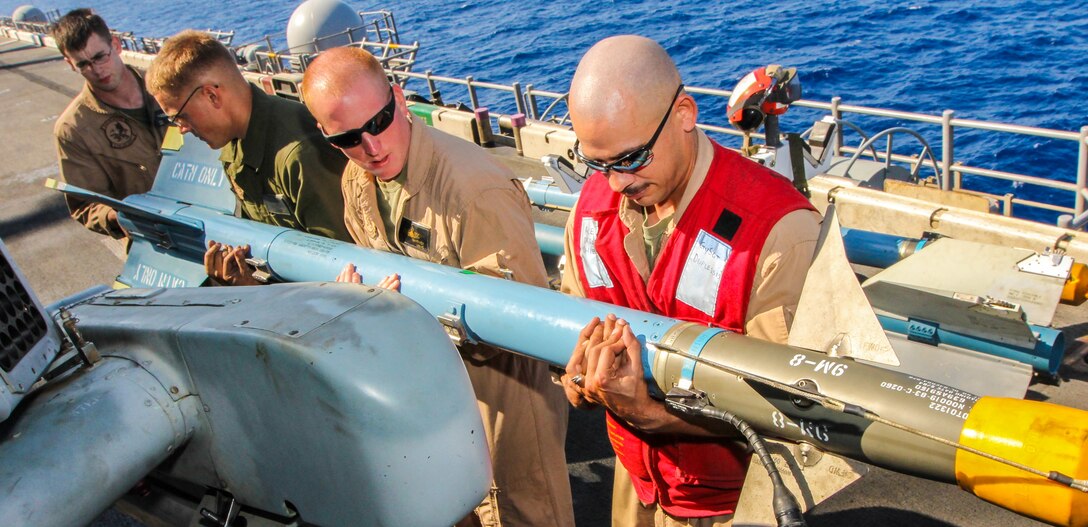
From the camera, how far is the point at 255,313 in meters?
2.08

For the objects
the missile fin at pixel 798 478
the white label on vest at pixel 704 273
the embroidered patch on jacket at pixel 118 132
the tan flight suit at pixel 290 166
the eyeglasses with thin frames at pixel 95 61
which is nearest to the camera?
the missile fin at pixel 798 478

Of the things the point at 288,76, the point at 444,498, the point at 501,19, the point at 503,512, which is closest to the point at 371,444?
the point at 444,498

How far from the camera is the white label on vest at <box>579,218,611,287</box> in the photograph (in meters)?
3.04

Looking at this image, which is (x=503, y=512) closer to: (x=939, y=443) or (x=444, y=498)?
(x=444, y=498)

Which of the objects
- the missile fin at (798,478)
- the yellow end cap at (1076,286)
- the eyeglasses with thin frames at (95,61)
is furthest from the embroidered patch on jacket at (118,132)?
the yellow end cap at (1076,286)

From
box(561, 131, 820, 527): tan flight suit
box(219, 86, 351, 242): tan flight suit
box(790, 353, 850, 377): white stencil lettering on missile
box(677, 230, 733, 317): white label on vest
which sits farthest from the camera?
box(219, 86, 351, 242): tan flight suit

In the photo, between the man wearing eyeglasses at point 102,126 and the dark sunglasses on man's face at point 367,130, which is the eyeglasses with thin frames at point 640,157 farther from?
the man wearing eyeglasses at point 102,126

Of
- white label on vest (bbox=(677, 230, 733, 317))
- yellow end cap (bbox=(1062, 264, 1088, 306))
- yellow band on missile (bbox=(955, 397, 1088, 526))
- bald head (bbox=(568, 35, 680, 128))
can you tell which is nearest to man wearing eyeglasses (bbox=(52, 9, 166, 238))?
bald head (bbox=(568, 35, 680, 128))

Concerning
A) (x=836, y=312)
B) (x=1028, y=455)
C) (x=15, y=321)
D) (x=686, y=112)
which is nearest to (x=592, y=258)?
(x=686, y=112)

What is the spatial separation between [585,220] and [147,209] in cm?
316

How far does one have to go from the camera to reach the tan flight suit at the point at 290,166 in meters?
3.94

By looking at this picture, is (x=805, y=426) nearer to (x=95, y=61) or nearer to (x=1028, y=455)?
(x=1028, y=455)

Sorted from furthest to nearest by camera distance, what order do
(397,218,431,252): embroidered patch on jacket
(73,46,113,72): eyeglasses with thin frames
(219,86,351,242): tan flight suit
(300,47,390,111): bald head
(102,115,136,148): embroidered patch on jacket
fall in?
(102,115,136,148): embroidered patch on jacket, (73,46,113,72): eyeglasses with thin frames, (219,86,351,242): tan flight suit, (397,218,431,252): embroidered patch on jacket, (300,47,390,111): bald head

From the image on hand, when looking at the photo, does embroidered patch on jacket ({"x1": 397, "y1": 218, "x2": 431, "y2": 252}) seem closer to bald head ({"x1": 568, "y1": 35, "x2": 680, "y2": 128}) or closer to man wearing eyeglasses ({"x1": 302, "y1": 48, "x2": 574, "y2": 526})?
man wearing eyeglasses ({"x1": 302, "y1": 48, "x2": 574, "y2": 526})
